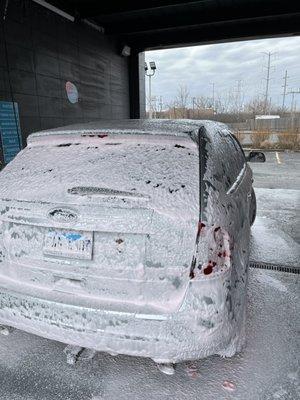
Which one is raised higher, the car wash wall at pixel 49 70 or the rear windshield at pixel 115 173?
the car wash wall at pixel 49 70

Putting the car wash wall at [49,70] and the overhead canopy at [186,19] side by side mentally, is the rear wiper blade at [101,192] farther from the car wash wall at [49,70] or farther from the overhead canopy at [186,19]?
the overhead canopy at [186,19]

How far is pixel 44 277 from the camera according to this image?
2174mm

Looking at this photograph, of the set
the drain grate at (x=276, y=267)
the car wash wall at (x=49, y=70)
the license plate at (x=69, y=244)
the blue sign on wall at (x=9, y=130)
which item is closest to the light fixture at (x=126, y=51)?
the car wash wall at (x=49, y=70)

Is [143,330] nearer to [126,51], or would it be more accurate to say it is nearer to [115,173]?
[115,173]

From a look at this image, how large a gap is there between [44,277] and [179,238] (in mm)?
834

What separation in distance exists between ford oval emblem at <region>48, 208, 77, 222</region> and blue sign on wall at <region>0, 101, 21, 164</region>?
4.48m

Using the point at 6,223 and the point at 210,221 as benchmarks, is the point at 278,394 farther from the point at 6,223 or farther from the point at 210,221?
the point at 6,223

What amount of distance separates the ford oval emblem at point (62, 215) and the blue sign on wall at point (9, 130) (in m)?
4.48

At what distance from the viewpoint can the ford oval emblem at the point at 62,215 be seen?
2.07 meters

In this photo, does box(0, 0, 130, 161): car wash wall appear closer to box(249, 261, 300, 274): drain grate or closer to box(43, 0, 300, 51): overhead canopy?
box(43, 0, 300, 51): overhead canopy

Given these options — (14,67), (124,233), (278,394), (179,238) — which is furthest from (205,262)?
(14,67)

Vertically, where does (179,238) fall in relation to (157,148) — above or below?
below

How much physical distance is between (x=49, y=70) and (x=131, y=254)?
20.6 feet

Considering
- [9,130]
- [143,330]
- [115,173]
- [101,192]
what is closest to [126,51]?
[9,130]
